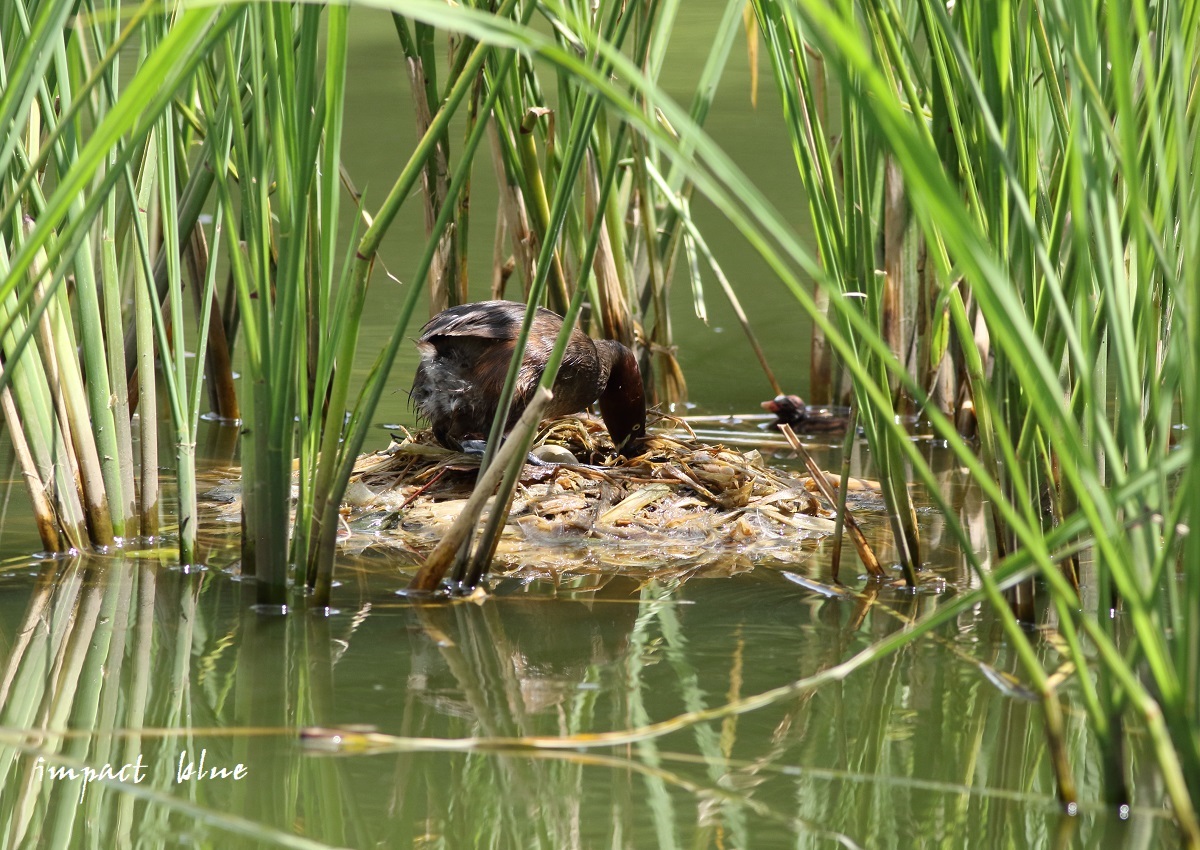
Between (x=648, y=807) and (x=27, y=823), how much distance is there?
2.01 feet

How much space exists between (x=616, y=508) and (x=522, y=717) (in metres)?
1.04

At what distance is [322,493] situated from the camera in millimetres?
1959

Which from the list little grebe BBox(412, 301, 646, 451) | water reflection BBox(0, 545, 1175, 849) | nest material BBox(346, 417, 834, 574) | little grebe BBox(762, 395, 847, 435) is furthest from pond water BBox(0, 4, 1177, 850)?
little grebe BBox(762, 395, 847, 435)

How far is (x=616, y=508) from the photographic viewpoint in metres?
2.58

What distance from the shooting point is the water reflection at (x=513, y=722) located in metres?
1.28

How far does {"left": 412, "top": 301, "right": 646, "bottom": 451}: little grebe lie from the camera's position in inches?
111

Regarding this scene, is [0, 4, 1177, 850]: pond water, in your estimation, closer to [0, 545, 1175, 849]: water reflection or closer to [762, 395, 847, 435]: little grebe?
[0, 545, 1175, 849]: water reflection

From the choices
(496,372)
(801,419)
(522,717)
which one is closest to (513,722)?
(522,717)

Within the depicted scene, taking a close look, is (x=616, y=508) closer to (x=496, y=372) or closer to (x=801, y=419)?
(x=496, y=372)

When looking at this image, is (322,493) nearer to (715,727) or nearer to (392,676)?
(392,676)

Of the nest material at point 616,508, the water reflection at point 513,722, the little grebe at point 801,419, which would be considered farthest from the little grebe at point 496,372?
the water reflection at point 513,722

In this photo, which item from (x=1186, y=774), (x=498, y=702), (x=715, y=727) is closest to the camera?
(x=1186, y=774)

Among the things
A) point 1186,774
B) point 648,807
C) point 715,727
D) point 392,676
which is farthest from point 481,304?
point 1186,774

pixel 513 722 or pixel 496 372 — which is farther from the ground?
pixel 496 372
